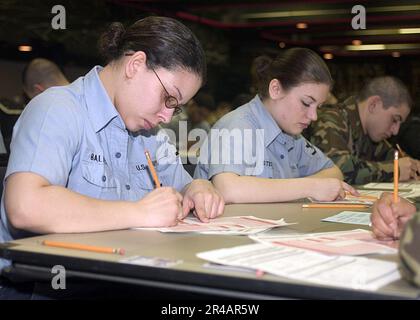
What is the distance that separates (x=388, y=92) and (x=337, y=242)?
2641 millimetres

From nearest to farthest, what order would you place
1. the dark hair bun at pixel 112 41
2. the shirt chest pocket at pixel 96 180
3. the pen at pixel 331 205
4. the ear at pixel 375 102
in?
the shirt chest pocket at pixel 96 180
the dark hair bun at pixel 112 41
the pen at pixel 331 205
the ear at pixel 375 102

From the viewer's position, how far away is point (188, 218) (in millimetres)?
1666

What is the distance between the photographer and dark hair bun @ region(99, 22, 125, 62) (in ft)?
5.69

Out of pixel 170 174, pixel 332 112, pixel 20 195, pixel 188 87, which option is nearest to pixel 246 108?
pixel 170 174

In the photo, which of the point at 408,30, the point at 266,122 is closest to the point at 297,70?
the point at 266,122

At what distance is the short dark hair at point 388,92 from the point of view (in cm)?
368

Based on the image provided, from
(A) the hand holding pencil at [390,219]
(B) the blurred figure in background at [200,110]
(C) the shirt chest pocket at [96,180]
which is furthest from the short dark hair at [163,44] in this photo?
(B) the blurred figure in background at [200,110]

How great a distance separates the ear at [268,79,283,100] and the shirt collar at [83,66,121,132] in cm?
94

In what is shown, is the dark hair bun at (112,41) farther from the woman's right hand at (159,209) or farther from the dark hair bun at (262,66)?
the dark hair bun at (262,66)

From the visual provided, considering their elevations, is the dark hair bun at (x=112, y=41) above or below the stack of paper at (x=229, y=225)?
above

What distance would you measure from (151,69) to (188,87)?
0.12 m

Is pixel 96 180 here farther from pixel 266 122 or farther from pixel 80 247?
pixel 266 122

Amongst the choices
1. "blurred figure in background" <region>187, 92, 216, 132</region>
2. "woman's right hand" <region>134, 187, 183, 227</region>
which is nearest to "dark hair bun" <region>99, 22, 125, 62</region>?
"woman's right hand" <region>134, 187, 183, 227</region>
